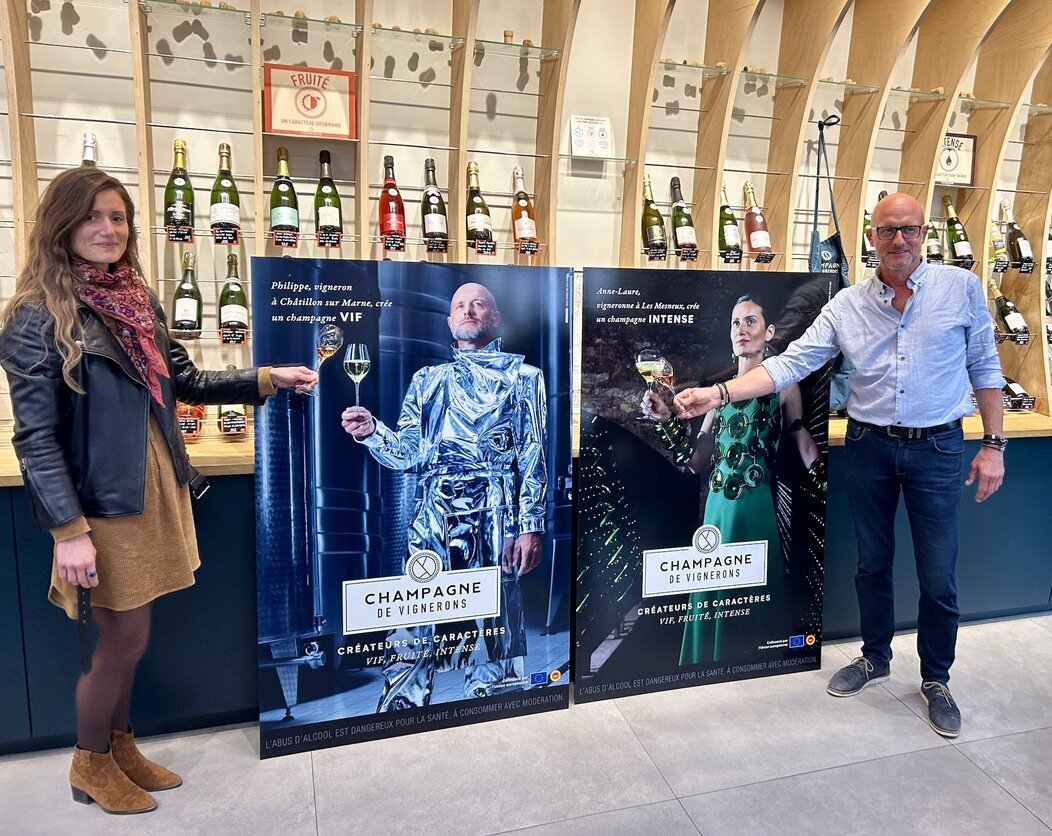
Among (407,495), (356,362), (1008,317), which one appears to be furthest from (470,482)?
(1008,317)

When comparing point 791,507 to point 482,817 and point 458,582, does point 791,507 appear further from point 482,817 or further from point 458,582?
point 482,817

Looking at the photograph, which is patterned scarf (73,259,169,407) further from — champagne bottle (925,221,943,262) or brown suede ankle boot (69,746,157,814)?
champagne bottle (925,221,943,262)

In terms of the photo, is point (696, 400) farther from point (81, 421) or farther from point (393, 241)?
point (81, 421)

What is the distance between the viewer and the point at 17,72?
8.31ft

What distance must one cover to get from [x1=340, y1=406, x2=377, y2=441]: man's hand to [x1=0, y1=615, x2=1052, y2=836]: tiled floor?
95cm

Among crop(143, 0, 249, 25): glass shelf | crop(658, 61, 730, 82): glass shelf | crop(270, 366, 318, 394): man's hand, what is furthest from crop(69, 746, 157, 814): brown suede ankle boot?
crop(658, 61, 730, 82): glass shelf

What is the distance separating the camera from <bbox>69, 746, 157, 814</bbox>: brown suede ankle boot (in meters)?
1.99

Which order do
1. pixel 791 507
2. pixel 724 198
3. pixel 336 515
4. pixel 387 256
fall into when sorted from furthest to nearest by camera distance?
1. pixel 724 198
2. pixel 387 256
3. pixel 791 507
4. pixel 336 515

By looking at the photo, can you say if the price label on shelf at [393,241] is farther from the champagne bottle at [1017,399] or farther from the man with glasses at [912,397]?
the champagne bottle at [1017,399]

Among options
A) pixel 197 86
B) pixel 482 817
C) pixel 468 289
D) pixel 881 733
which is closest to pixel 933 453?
pixel 881 733

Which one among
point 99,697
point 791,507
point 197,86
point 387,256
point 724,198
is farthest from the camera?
point 724,198

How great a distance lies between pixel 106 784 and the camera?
199 cm

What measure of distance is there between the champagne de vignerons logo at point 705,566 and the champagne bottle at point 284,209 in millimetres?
1705

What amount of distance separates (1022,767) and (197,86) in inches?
142
